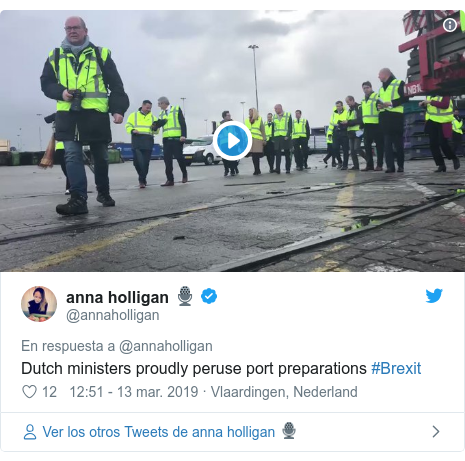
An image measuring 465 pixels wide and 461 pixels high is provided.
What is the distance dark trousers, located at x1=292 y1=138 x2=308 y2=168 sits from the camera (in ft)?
34.4

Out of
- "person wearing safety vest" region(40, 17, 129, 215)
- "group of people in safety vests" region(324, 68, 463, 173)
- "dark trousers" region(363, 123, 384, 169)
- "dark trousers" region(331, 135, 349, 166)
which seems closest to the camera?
"person wearing safety vest" region(40, 17, 129, 215)

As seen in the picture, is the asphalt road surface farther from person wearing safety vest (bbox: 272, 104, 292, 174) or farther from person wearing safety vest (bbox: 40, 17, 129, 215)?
person wearing safety vest (bbox: 272, 104, 292, 174)
